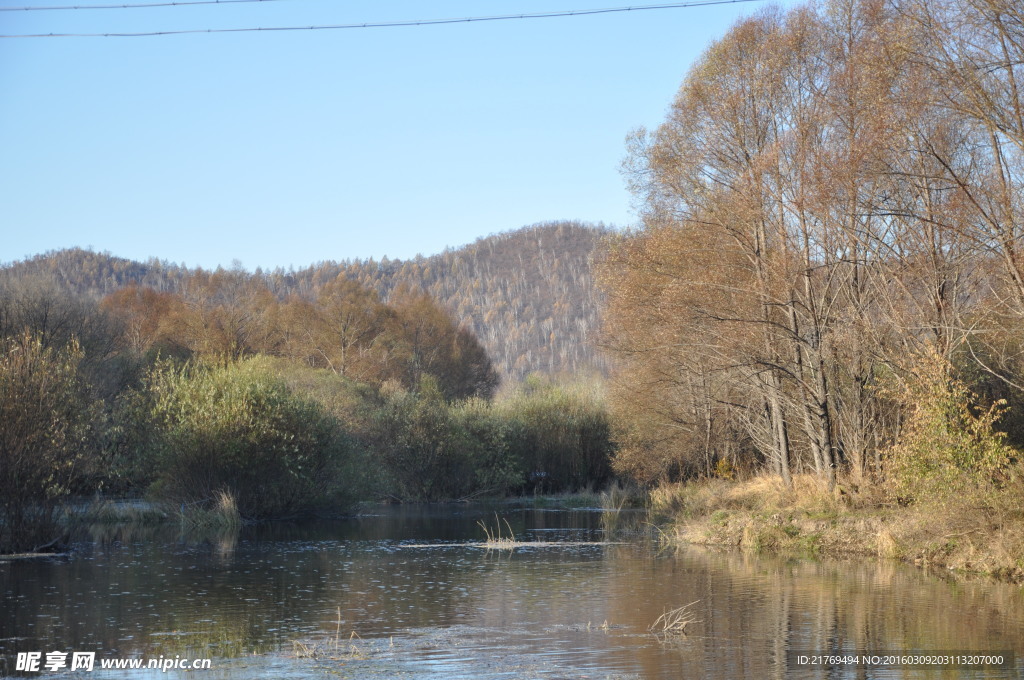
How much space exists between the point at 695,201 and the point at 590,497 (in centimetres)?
2136

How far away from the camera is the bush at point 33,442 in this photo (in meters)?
24.6

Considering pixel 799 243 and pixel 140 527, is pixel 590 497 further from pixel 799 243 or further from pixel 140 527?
pixel 799 243

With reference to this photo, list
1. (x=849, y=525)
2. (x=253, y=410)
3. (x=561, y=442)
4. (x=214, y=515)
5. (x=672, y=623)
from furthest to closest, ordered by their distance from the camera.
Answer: (x=561, y=442), (x=253, y=410), (x=214, y=515), (x=849, y=525), (x=672, y=623)

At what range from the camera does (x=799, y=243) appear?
26.3 metres

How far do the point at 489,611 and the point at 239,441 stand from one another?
22.0 meters

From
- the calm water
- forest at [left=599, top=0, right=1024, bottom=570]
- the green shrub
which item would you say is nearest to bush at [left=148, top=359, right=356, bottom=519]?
the calm water

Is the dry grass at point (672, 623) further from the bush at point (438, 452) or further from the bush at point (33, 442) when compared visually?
the bush at point (438, 452)

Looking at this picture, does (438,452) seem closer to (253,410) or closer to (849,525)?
(253,410)

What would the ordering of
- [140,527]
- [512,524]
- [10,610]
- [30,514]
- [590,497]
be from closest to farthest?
[10,610] < [30,514] < [140,527] < [512,524] < [590,497]

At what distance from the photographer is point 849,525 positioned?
78.0 ft

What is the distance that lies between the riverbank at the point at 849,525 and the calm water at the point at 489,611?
89 centimetres

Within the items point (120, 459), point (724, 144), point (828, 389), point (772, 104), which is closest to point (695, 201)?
point (724, 144)

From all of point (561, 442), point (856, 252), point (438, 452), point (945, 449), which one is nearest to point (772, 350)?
point (856, 252)

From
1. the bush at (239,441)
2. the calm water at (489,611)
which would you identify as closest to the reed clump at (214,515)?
the bush at (239,441)
